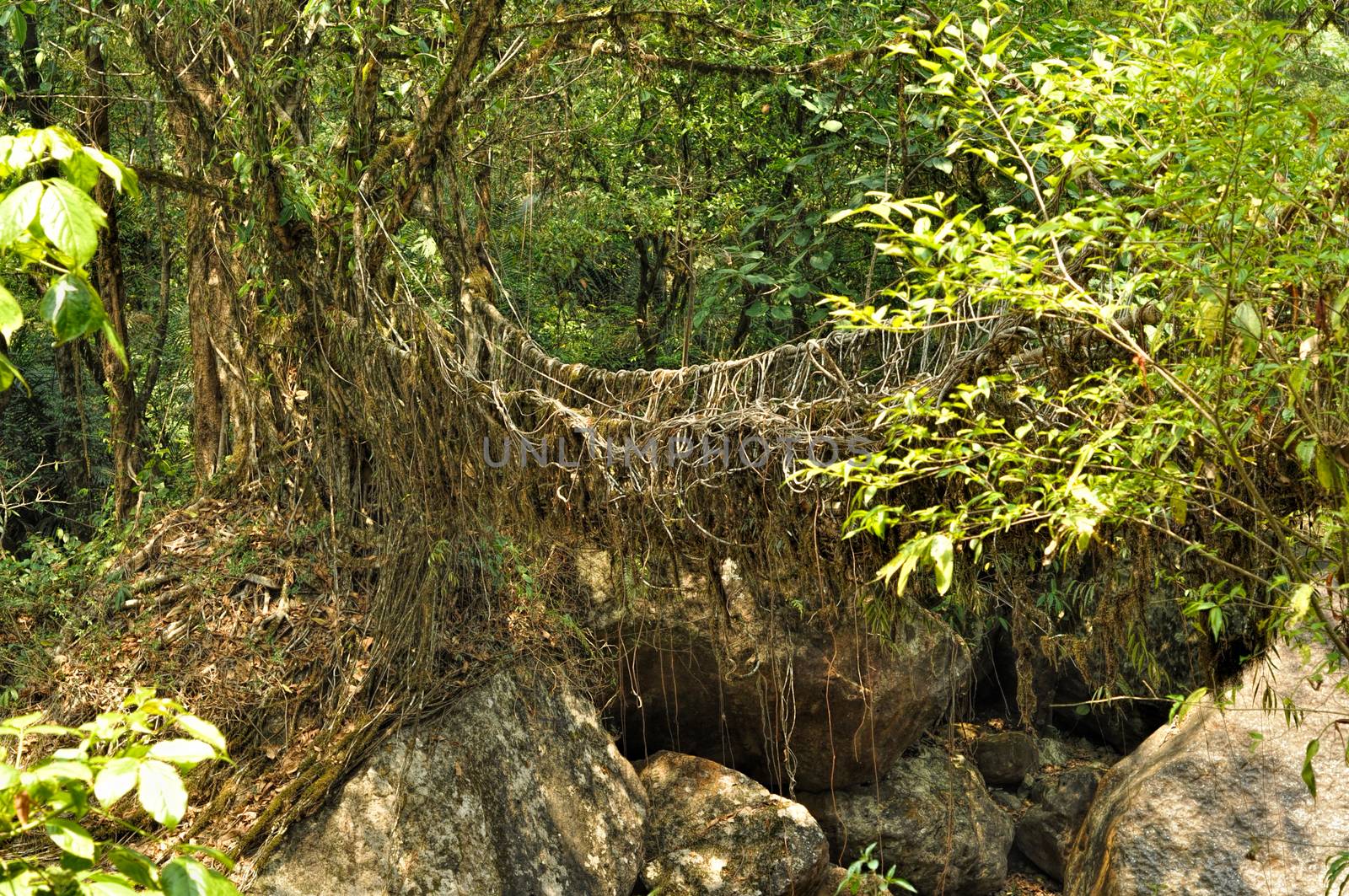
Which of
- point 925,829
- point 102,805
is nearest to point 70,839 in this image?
point 102,805

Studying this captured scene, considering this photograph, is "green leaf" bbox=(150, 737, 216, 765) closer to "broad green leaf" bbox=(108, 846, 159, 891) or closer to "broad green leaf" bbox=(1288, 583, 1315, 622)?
"broad green leaf" bbox=(108, 846, 159, 891)

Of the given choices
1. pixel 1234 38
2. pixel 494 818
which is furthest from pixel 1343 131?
pixel 494 818

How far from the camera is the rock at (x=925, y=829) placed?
702cm

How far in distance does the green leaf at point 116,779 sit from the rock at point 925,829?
19.4 feet

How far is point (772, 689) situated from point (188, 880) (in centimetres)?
584

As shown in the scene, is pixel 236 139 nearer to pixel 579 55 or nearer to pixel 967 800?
pixel 579 55

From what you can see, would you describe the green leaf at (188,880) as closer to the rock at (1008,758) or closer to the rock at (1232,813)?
the rock at (1232,813)

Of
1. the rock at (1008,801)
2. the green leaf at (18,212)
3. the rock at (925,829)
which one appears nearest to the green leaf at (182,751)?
the green leaf at (18,212)

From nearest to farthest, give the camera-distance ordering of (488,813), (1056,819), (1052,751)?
1. (488,813)
2. (1056,819)
3. (1052,751)

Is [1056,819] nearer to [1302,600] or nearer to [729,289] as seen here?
[729,289]

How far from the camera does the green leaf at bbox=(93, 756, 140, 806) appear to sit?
1.40 m

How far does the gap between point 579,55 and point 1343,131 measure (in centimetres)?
341

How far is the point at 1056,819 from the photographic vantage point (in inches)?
292

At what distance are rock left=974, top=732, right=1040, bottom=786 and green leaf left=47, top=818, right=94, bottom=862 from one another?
747cm
